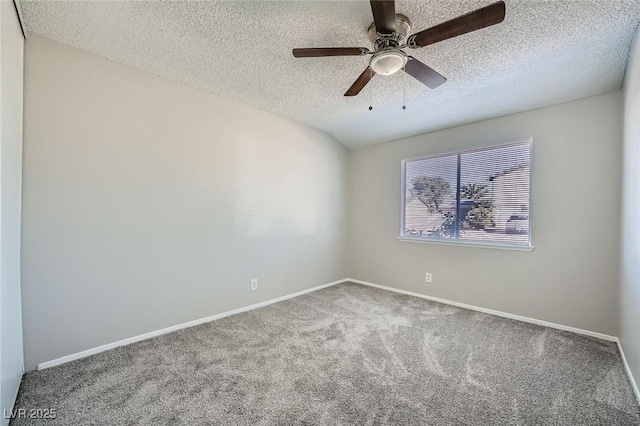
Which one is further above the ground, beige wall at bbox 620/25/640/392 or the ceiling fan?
the ceiling fan

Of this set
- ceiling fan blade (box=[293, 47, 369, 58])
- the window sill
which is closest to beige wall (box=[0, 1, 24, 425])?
ceiling fan blade (box=[293, 47, 369, 58])

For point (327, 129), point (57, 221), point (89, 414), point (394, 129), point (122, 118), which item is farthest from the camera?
point (327, 129)

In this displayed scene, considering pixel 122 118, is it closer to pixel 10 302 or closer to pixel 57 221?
pixel 57 221

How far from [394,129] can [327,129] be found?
98 cm

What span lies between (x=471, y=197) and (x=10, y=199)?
415cm

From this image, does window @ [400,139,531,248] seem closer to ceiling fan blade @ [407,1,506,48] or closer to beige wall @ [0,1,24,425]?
ceiling fan blade @ [407,1,506,48]

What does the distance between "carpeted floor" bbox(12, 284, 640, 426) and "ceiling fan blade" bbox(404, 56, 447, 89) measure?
216 cm

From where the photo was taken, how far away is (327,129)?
4102 millimetres

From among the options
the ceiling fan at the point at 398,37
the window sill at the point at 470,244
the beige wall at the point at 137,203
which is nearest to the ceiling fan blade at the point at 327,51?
the ceiling fan at the point at 398,37

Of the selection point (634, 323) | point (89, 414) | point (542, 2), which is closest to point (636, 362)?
point (634, 323)

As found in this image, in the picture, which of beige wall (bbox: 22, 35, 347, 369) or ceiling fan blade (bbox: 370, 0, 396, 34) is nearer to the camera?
ceiling fan blade (bbox: 370, 0, 396, 34)

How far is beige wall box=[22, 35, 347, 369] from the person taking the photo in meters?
2.01

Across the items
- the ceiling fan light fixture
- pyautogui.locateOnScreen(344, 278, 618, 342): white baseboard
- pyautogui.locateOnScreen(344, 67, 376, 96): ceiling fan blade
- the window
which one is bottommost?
pyautogui.locateOnScreen(344, 278, 618, 342): white baseboard

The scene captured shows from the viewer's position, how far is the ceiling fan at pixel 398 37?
139 cm
